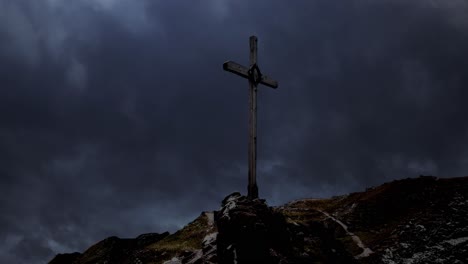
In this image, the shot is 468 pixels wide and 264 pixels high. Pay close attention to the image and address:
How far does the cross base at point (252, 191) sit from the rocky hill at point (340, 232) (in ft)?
2.45

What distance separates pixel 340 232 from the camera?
104ft

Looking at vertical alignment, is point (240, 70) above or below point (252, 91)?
above

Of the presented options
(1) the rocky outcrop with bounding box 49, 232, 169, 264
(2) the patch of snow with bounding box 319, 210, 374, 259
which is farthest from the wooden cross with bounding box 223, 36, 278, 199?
(1) the rocky outcrop with bounding box 49, 232, 169, 264

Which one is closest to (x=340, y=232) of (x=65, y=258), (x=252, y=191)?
(x=252, y=191)

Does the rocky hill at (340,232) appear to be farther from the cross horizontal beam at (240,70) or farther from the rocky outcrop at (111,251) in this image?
the cross horizontal beam at (240,70)

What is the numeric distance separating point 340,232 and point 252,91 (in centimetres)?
1509

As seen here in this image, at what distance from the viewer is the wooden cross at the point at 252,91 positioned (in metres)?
21.6

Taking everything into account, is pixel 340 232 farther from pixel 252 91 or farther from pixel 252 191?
pixel 252 91

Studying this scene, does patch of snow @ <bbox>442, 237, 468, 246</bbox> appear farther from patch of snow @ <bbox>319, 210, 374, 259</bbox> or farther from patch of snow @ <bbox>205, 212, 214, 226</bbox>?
patch of snow @ <bbox>205, 212, 214, 226</bbox>

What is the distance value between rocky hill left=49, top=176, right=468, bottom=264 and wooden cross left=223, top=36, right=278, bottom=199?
1314 millimetres

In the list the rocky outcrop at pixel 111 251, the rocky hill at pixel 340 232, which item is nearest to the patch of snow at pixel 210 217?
the rocky hill at pixel 340 232

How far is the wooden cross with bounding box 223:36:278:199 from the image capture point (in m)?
21.6

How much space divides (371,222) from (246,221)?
17.6 m

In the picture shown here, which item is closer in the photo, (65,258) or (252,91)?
(252,91)
